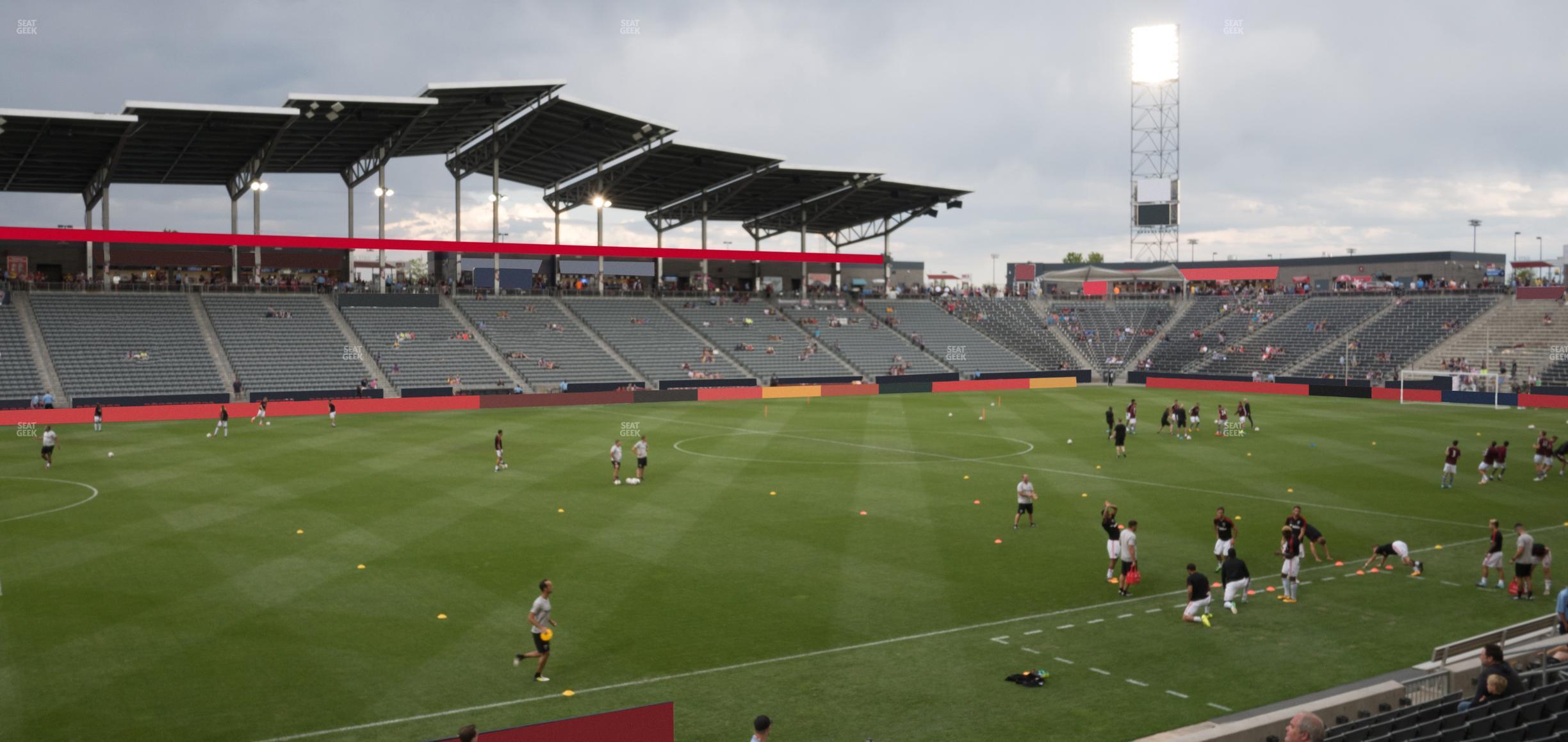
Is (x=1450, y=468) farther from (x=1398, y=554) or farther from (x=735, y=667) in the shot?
(x=735, y=667)

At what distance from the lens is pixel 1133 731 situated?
520 inches

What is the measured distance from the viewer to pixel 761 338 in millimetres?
82688

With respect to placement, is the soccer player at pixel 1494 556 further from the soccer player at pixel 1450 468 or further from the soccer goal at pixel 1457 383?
the soccer goal at pixel 1457 383

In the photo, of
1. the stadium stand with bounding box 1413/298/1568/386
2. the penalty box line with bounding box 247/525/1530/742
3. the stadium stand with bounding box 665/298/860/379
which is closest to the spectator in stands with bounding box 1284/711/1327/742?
the penalty box line with bounding box 247/525/1530/742

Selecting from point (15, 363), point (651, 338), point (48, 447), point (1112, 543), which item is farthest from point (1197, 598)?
point (651, 338)

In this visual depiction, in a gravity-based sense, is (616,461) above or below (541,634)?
above

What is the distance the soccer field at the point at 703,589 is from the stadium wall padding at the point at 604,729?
1.28 meters

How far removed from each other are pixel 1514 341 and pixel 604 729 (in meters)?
80.1

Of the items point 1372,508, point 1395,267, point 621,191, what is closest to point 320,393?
point 621,191

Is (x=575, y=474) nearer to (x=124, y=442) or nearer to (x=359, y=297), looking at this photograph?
(x=124, y=442)

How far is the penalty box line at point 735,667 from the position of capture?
13.4 meters

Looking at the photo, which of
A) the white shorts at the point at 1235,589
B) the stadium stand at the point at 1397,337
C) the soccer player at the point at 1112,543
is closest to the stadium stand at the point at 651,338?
the stadium stand at the point at 1397,337

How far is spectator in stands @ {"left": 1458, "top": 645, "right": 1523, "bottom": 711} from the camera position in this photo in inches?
426

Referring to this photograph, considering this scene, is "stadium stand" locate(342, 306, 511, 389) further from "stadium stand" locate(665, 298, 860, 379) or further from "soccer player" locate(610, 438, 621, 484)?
"soccer player" locate(610, 438, 621, 484)
